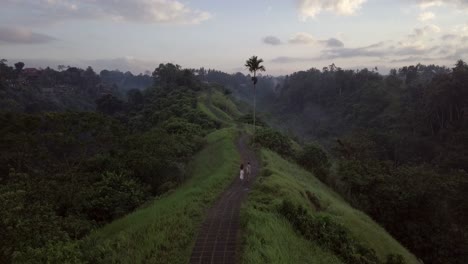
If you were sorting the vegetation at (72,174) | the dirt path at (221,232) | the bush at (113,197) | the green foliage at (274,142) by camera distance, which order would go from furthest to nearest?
the green foliage at (274,142) < the bush at (113,197) < the vegetation at (72,174) < the dirt path at (221,232)

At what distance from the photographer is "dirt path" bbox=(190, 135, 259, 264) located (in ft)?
48.9

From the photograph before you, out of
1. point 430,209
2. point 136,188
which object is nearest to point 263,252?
point 136,188

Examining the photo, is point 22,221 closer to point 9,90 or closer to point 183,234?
point 183,234

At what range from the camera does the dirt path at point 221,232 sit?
14891 millimetres

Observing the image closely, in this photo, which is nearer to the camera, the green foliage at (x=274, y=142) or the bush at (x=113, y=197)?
the bush at (x=113, y=197)

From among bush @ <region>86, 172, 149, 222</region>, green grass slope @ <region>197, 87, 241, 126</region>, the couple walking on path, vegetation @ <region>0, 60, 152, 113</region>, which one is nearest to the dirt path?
the couple walking on path

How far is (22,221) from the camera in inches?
630

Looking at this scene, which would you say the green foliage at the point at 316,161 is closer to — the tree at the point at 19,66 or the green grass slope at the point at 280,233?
the green grass slope at the point at 280,233

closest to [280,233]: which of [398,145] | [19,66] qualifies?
[398,145]

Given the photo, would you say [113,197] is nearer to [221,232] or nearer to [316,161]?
[221,232]

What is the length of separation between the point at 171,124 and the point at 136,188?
2376 cm

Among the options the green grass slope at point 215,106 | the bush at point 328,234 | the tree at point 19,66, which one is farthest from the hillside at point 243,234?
the tree at point 19,66

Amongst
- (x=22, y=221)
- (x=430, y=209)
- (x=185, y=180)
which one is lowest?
(x=430, y=209)

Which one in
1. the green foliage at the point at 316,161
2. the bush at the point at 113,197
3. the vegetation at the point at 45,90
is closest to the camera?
the bush at the point at 113,197
